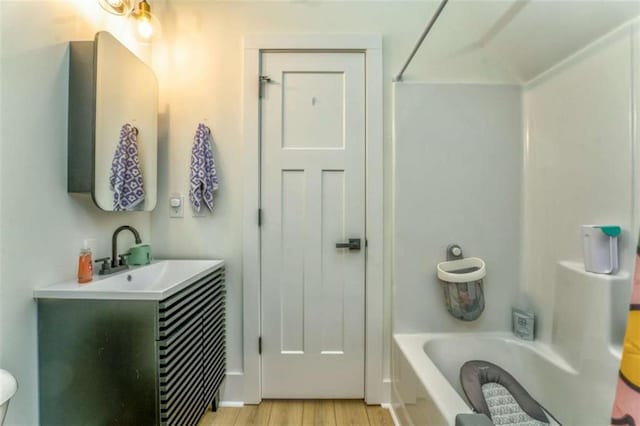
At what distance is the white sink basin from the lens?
1.12 m

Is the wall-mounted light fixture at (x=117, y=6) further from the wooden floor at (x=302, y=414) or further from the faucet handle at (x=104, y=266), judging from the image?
the wooden floor at (x=302, y=414)

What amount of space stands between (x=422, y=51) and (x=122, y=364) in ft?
7.35

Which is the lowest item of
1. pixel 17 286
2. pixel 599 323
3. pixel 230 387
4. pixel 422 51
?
pixel 230 387

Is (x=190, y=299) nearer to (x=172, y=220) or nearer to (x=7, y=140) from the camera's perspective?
(x=172, y=220)

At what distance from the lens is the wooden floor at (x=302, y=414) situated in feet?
5.46

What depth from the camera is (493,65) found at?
1.75 meters

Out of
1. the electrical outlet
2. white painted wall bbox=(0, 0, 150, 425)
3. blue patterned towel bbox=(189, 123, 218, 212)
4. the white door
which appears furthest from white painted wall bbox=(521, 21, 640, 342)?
white painted wall bbox=(0, 0, 150, 425)

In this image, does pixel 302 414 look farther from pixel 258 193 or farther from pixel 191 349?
pixel 258 193

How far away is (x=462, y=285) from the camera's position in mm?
1716

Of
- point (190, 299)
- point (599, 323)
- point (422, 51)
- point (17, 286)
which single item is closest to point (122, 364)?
point (190, 299)

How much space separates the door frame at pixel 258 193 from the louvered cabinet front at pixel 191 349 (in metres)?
0.18

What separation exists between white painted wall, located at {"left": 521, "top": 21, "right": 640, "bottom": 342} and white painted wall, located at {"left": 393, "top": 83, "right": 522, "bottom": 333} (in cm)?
11

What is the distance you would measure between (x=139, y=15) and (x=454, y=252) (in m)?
2.28

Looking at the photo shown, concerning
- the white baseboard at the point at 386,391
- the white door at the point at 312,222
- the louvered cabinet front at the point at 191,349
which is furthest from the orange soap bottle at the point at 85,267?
the white baseboard at the point at 386,391
